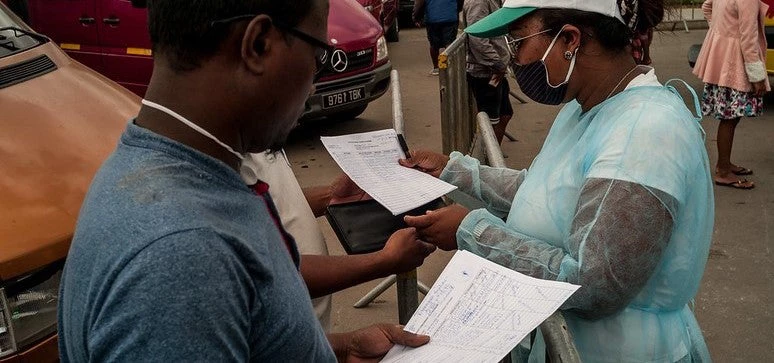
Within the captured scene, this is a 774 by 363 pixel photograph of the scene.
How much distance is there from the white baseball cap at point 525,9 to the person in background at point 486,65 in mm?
4158

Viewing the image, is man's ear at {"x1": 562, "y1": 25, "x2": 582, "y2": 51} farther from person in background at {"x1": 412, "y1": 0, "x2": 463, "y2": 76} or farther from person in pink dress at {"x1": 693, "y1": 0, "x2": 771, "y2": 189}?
person in background at {"x1": 412, "y1": 0, "x2": 463, "y2": 76}

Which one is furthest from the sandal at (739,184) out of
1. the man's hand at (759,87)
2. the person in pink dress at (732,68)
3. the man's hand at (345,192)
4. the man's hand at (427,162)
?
the man's hand at (345,192)

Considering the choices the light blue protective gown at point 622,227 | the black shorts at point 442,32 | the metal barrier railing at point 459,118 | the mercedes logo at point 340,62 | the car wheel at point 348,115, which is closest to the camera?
the light blue protective gown at point 622,227

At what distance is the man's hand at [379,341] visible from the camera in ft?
6.20

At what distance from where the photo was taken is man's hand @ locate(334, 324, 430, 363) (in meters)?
1.89

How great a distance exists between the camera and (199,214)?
1080 millimetres

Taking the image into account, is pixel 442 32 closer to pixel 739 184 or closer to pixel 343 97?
pixel 343 97

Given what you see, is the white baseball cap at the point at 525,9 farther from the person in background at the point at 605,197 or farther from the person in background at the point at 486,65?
the person in background at the point at 486,65

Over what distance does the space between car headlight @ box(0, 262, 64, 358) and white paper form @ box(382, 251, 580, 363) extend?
53.2 inches

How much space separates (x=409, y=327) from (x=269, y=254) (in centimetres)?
85

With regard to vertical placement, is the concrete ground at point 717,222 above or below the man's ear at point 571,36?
below

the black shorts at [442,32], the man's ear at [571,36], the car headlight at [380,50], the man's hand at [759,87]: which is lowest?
the black shorts at [442,32]

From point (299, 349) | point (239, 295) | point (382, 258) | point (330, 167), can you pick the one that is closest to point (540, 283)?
point (382, 258)

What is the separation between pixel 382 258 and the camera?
239 centimetres
